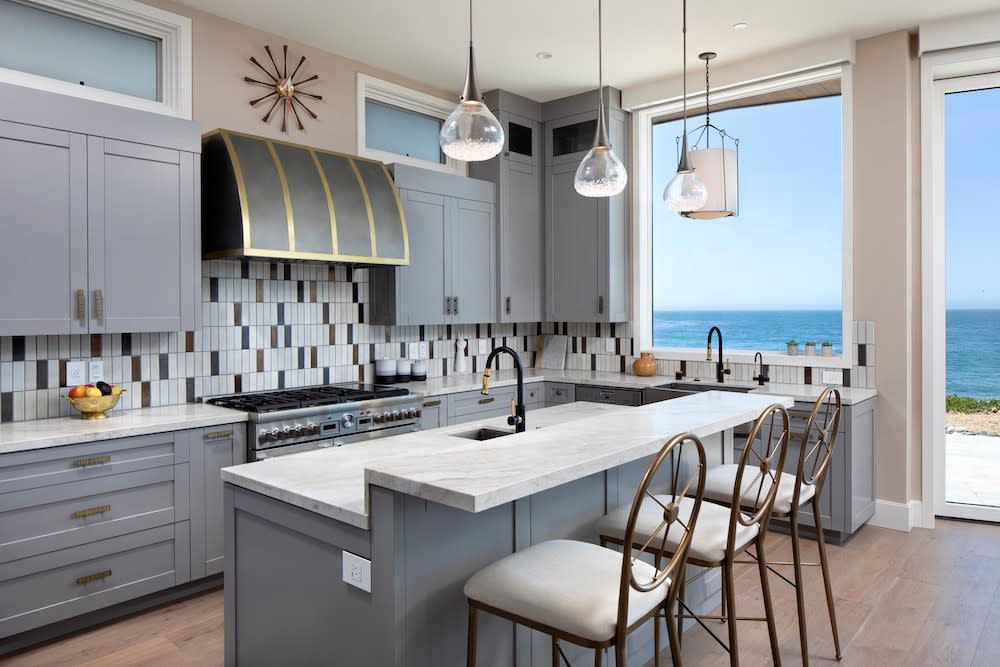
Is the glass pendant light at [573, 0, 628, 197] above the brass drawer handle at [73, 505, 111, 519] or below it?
above

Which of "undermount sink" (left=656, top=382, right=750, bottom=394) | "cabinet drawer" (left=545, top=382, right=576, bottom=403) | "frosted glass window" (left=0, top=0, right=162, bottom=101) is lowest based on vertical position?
"cabinet drawer" (left=545, top=382, right=576, bottom=403)

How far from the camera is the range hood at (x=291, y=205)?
3559 millimetres

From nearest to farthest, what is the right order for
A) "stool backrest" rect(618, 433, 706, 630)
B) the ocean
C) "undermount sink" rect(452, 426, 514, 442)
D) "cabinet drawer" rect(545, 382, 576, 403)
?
"stool backrest" rect(618, 433, 706, 630)
"undermount sink" rect(452, 426, 514, 442)
the ocean
"cabinet drawer" rect(545, 382, 576, 403)

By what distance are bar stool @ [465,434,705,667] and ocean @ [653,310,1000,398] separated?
3353mm

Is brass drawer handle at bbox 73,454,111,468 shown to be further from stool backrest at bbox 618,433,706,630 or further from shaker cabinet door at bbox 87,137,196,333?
stool backrest at bbox 618,433,706,630

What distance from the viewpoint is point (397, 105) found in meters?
4.98

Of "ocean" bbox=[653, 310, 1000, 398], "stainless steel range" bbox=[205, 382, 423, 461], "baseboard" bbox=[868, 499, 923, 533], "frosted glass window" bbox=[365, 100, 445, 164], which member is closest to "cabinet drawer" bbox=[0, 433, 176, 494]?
"stainless steel range" bbox=[205, 382, 423, 461]

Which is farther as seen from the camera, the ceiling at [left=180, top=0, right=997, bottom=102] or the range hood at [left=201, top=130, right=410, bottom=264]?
the ceiling at [left=180, top=0, right=997, bottom=102]

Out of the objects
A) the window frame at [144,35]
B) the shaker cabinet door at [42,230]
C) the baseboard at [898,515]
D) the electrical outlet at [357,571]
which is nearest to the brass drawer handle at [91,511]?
the shaker cabinet door at [42,230]

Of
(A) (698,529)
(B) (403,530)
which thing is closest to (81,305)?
(B) (403,530)

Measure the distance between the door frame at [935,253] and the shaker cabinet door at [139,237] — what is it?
13.9ft

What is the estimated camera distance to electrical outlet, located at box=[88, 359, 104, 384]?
344 cm

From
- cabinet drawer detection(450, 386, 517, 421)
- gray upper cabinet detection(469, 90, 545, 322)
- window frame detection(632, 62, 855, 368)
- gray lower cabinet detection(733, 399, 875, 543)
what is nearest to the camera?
gray lower cabinet detection(733, 399, 875, 543)

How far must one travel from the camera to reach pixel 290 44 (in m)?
4.29
